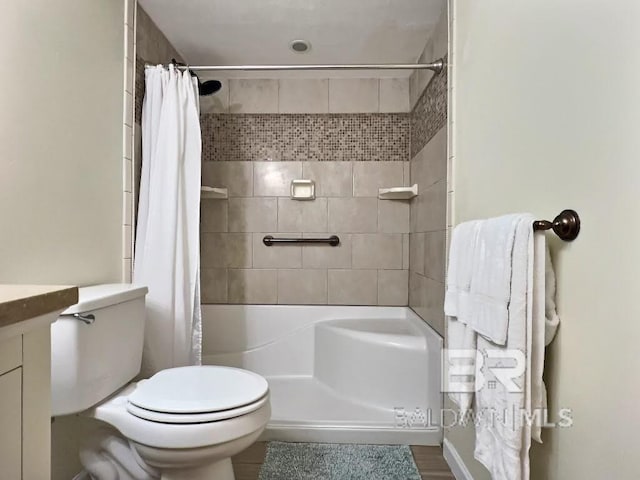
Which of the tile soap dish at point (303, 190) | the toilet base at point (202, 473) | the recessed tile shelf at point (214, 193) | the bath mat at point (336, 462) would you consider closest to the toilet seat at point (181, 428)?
the toilet base at point (202, 473)

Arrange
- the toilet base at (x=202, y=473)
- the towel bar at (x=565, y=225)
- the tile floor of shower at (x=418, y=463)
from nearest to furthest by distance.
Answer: the towel bar at (x=565, y=225) < the toilet base at (x=202, y=473) < the tile floor of shower at (x=418, y=463)

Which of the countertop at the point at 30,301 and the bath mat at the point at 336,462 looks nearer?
the countertop at the point at 30,301

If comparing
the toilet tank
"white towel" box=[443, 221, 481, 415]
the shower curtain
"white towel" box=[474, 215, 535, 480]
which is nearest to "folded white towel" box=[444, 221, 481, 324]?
"white towel" box=[443, 221, 481, 415]

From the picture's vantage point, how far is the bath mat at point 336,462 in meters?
1.63

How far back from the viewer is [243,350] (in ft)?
8.86

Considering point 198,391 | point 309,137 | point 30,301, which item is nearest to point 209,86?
point 309,137

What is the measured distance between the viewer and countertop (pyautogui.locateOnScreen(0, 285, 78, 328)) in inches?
20.2

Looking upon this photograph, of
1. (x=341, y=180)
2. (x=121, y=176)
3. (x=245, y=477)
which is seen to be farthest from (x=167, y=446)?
(x=341, y=180)

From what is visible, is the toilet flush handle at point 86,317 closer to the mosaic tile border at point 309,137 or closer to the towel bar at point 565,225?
the towel bar at point 565,225

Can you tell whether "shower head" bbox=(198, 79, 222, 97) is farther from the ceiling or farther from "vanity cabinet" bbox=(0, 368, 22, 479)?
"vanity cabinet" bbox=(0, 368, 22, 479)

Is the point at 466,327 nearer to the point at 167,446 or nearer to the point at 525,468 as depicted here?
the point at 525,468

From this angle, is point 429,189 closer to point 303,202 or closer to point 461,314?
point 303,202

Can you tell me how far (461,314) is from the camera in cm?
120

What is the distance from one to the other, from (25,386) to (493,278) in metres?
1.00
